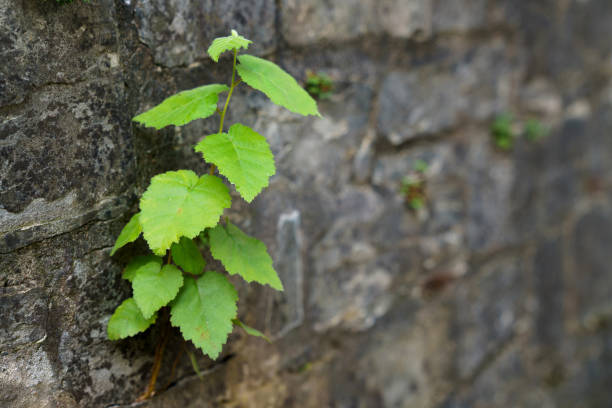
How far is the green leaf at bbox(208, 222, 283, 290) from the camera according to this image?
3.33ft

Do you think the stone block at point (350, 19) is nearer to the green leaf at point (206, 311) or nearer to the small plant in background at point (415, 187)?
the small plant in background at point (415, 187)

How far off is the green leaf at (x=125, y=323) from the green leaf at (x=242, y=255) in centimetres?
17

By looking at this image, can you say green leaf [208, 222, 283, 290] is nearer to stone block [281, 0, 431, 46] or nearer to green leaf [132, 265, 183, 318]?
green leaf [132, 265, 183, 318]

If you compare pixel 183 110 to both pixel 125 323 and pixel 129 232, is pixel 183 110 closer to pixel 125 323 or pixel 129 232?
pixel 129 232

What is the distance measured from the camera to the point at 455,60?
1.79 m

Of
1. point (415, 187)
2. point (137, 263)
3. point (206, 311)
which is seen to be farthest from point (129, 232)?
point (415, 187)

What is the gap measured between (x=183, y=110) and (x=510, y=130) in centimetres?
143

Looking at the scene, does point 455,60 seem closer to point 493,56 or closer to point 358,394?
point 493,56

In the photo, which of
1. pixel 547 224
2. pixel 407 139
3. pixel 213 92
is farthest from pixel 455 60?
pixel 213 92

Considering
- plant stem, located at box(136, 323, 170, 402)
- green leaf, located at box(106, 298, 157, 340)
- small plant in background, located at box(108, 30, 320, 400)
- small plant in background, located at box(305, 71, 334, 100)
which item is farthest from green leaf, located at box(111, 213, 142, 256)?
small plant in background, located at box(305, 71, 334, 100)

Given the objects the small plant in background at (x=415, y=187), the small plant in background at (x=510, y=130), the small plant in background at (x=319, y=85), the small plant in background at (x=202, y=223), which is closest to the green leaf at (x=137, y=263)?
the small plant in background at (x=202, y=223)

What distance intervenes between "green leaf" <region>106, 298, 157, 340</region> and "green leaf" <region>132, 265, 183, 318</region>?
0.06 meters

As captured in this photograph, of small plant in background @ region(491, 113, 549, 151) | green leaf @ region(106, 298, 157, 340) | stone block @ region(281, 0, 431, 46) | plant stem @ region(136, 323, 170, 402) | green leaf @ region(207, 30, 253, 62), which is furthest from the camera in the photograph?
small plant in background @ region(491, 113, 549, 151)

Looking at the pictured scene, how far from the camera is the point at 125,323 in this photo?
1.00m
